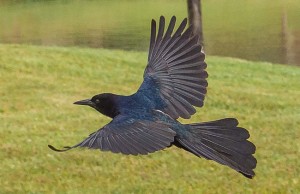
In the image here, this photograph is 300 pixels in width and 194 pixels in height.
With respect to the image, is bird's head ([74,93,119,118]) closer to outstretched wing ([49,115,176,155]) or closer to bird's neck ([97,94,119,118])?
bird's neck ([97,94,119,118])

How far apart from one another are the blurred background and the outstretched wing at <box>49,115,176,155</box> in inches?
614

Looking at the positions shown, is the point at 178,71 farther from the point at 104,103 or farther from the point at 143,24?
the point at 143,24

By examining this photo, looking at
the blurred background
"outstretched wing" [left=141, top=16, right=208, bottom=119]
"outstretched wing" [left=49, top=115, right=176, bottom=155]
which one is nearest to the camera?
"outstretched wing" [left=49, top=115, right=176, bottom=155]

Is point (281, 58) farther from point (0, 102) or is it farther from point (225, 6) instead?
point (225, 6)

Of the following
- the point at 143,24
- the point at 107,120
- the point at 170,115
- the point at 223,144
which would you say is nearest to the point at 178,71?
the point at 170,115

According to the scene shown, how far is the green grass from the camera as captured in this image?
25.2 feet

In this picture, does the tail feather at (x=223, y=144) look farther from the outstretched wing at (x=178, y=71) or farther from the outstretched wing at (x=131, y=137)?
the outstretched wing at (x=178, y=71)

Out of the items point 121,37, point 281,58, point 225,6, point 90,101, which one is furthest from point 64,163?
point 225,6

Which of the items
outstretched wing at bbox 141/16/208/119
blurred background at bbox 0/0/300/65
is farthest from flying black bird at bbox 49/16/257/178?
blurred background at bbox 0/0/300/65

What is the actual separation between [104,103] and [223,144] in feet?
2.35

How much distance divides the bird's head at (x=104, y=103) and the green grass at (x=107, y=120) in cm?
337

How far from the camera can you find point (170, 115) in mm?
4328

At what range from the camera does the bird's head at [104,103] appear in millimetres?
4113

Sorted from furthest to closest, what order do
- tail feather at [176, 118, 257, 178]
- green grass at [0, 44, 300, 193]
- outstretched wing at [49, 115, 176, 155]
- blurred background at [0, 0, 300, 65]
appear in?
blurred background at [0, 0, 300, 65] → green grass at [0, 44, 300, 193] → tail feather at [176, 118, 257, 178] → outstretched wing at [49, 115, 176, 155]
